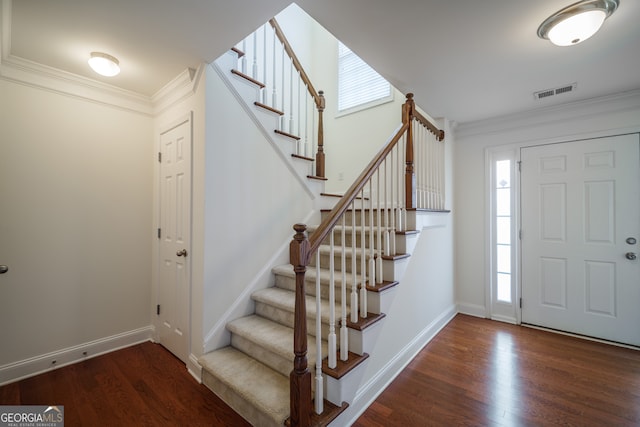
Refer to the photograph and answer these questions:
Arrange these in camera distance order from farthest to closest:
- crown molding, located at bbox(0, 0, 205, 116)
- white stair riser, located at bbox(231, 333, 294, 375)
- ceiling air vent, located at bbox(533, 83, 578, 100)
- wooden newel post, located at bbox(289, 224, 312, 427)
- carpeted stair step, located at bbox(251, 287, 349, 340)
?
ceiling air vent, located at bbox(533, 83, 578, 100), crown molding, located at bbox(0, 0, 205, 116), carpeted stair step, located at bbox(251, 287, 349, 340), white stair riser, located at bbox(231, 333, 294, 375), wooden newel post, located at bbox(289, 224, 312, 427)

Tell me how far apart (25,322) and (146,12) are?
2.48 meters

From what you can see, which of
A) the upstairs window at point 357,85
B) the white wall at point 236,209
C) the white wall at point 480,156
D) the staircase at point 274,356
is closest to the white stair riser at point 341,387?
the staircase at point 274,356

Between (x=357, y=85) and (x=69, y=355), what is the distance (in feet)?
14.3

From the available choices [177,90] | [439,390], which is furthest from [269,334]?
[177,90]

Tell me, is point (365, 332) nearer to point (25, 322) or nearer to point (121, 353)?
point (121, 353)

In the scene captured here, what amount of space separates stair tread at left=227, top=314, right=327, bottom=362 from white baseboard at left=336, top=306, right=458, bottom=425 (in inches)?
14.8

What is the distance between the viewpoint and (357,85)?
3.84 metres

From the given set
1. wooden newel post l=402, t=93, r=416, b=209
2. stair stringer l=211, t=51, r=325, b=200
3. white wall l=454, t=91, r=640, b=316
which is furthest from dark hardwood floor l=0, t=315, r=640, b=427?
stair stringer l=211, t=51, r=325, b=200

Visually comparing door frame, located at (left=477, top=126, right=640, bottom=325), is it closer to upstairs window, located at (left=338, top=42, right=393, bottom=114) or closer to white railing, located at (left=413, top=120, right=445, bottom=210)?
white railing, located at (left=413, top=120, right=445, bottom=210)

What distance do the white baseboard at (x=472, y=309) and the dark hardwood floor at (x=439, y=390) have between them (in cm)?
77

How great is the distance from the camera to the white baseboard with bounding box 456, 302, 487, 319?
3.34 meters

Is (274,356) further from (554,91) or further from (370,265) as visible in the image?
(554,91)

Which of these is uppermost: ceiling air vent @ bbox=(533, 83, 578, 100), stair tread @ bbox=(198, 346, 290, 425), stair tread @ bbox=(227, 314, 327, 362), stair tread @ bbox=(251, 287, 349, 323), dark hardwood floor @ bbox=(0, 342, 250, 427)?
ceiling air vent @ bbox=(533, 83, 578, 100)

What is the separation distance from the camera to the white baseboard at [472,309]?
11.0 feet
